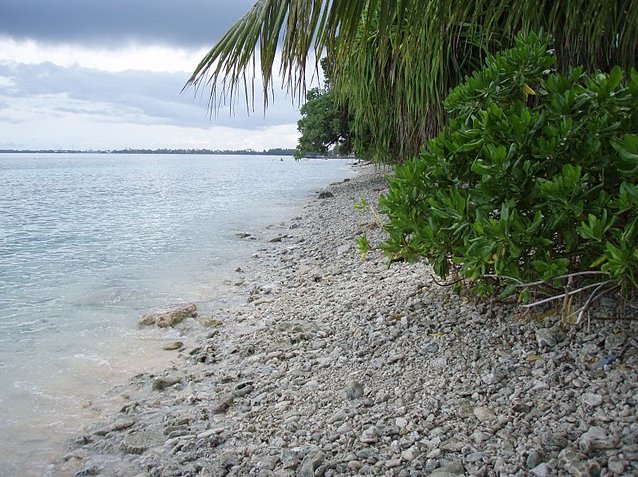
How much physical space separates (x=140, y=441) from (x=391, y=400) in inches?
56.5

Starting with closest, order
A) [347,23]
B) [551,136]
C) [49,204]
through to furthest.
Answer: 1. [347,23]
2. [551,136]
3. [49,204]

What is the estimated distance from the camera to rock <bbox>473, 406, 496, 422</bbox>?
238 cm

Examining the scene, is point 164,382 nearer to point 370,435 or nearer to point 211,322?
point 211,322

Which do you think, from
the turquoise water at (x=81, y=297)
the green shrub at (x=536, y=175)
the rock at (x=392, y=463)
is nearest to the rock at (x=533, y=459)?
the rock at (x=392, y=463)

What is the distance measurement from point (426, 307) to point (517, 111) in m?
1.45

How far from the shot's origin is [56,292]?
24.9 ft

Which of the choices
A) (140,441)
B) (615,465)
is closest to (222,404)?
(140,441)

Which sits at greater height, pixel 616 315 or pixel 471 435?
pixel 616 315

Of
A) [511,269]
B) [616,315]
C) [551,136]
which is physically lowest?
[616,315]

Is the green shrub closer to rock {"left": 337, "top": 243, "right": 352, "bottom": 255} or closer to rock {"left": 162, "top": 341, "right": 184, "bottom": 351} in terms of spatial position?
rock {"left": 162, "top": 341, "right": 184, "bottom": 351}

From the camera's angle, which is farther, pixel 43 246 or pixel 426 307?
pixel 43 246

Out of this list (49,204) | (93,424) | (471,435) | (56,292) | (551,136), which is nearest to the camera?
(471,435)

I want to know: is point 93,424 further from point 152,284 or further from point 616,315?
point 152,284

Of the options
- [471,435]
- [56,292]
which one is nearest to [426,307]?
[471,435]
